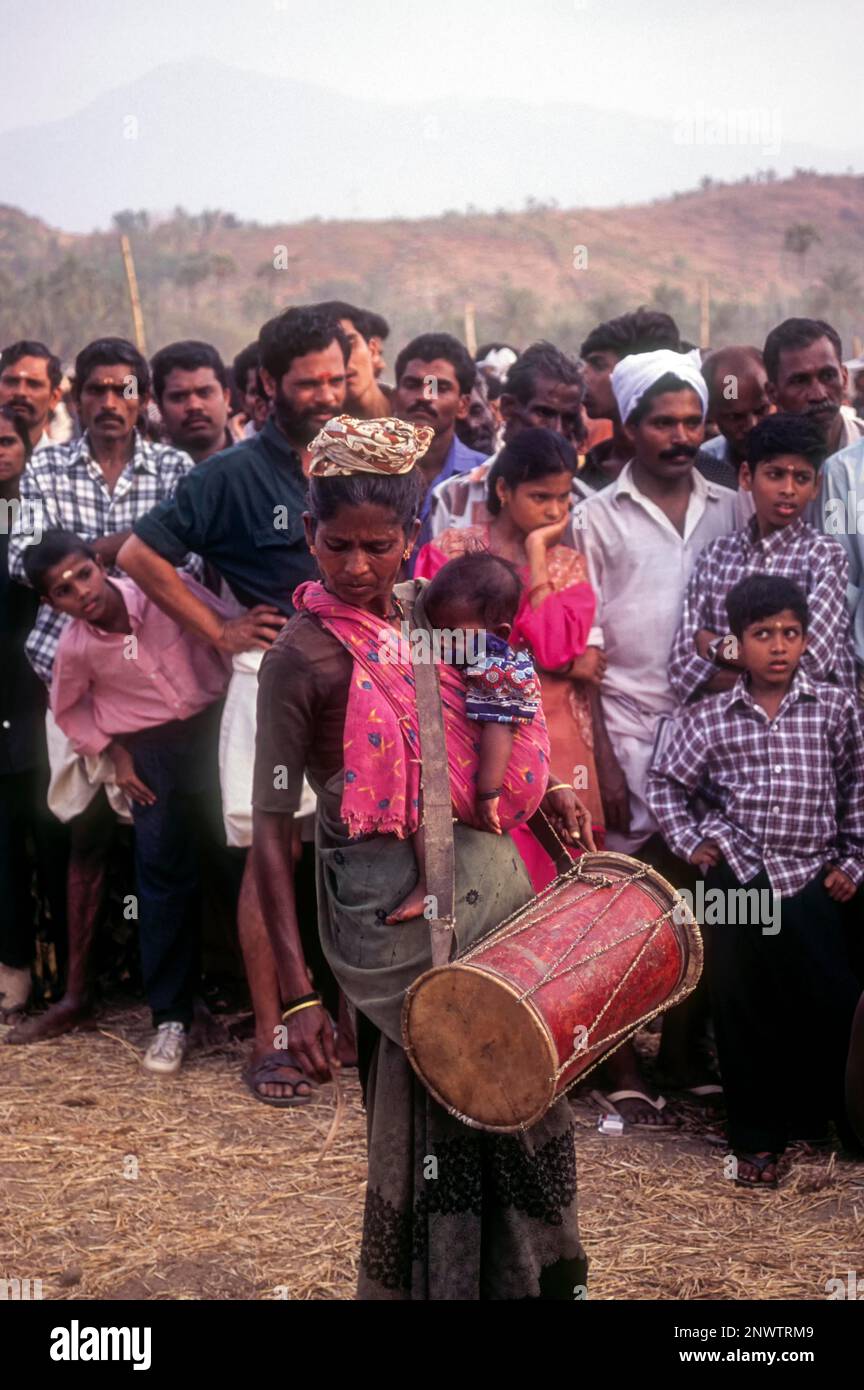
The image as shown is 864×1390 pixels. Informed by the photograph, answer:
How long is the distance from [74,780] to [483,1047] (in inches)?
133

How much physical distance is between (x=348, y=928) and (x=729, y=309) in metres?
32.0

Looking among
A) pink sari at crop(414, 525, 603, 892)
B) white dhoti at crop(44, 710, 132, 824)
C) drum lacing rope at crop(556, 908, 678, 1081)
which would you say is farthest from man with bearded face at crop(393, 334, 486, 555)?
drum lacing rope at crop(556, 908, 678, 1081)

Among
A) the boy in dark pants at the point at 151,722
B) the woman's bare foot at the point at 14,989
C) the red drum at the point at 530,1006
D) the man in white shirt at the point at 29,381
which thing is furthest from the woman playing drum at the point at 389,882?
the man in white shirt at the point at 29,381

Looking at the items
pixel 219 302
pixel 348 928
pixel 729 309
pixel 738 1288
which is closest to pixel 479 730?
pixel 348 928

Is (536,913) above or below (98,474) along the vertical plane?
below

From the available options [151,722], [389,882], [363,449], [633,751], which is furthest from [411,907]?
[151,722]

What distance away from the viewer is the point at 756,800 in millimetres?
4434

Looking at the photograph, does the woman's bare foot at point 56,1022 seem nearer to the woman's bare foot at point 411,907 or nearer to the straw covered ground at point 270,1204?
the straw covered ground at point 270,1204

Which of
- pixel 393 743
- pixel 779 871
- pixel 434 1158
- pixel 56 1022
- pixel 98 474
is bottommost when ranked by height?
pixel 56 1022

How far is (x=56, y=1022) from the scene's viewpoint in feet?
18.5

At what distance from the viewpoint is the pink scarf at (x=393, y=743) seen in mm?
2604

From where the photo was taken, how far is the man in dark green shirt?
15.4 ft

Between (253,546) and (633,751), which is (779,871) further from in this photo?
(253,546)
